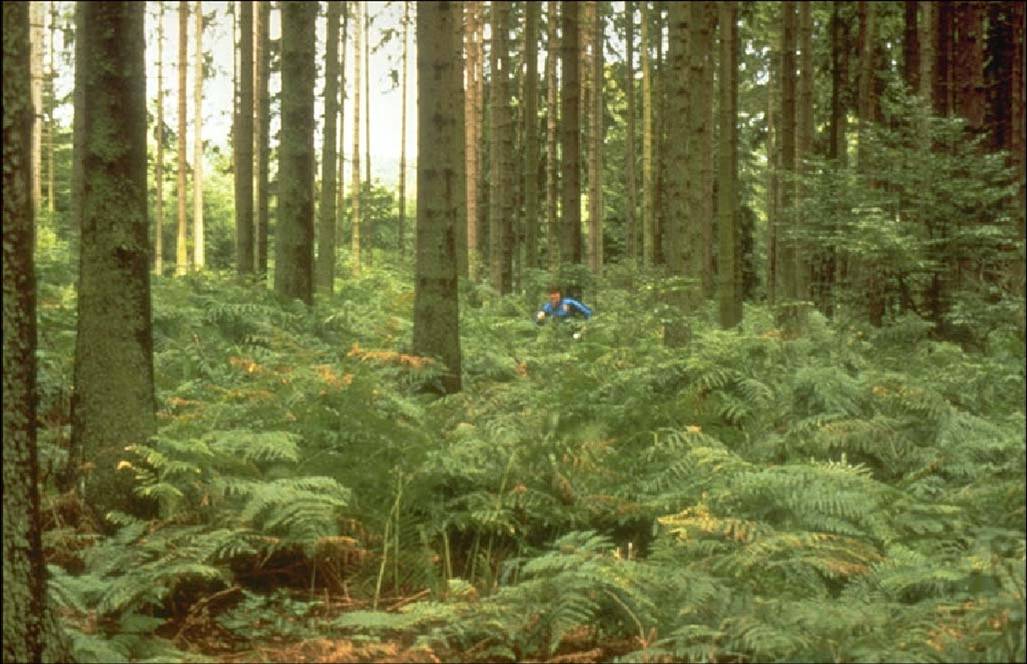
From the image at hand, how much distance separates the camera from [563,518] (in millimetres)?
6000

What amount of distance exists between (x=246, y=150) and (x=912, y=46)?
13822mm

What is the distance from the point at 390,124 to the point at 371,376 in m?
37.2

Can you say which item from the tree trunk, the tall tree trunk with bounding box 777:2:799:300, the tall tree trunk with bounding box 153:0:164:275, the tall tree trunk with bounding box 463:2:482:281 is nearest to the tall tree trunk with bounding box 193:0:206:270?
the tall tree trunk with bounding box 153:0:164:275

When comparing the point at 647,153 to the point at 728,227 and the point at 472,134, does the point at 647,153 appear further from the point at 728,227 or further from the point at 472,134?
the point at 728,227

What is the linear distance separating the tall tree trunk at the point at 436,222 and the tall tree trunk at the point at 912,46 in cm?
1402

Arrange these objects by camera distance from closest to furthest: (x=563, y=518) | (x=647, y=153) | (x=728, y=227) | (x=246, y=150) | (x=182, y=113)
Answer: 1. (x=563, y=518)
2. (x=728, y=227)
3. (x=246, y=150)
4. (x=647, y=153)
5. (x=182, y=113)

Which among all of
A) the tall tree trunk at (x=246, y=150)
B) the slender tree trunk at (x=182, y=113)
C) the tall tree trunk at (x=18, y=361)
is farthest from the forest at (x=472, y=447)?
the slender tree trunk at (x=182, y=113)

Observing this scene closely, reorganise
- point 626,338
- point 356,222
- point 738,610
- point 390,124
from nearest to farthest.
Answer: point 738,610, point 626,338, point 356,222, point 390,124

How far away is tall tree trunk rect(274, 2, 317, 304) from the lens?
12.5m

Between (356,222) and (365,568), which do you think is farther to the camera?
(356,222)

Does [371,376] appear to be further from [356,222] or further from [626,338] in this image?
[356,222]

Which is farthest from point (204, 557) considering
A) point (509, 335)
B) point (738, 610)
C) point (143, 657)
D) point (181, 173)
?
point (181, 173)

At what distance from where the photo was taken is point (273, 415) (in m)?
6.84

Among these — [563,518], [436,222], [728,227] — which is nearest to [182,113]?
[728,227]
